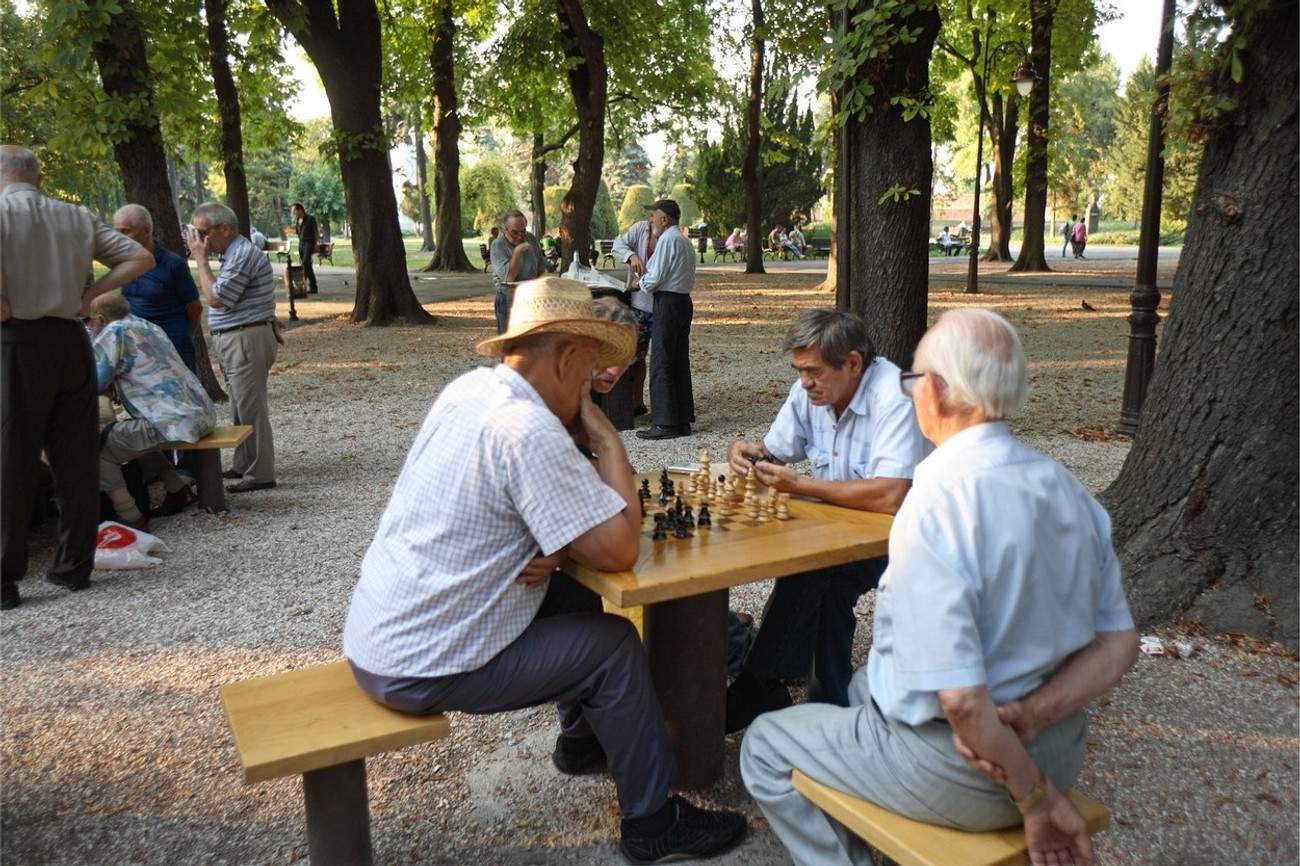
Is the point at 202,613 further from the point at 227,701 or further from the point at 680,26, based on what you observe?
the point at 680,26

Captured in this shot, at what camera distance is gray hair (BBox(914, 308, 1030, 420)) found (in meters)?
2.06

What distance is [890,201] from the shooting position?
7.09 m

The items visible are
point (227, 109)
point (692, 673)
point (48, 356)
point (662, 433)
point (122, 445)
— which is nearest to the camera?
point (692, 673)

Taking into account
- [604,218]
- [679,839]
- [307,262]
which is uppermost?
[604,218]

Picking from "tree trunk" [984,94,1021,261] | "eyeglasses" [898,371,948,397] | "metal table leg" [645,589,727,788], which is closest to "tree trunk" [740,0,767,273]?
"tree trunk" [984,94,1021,261]

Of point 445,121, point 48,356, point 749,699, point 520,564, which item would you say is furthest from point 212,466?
point 445,121

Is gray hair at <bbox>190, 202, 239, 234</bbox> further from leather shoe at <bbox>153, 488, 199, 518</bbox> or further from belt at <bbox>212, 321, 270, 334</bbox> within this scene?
leather shoe at <bbox>153, 488, 199, 518</bbox>

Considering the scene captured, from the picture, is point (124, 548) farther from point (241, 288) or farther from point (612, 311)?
point (612, 311)

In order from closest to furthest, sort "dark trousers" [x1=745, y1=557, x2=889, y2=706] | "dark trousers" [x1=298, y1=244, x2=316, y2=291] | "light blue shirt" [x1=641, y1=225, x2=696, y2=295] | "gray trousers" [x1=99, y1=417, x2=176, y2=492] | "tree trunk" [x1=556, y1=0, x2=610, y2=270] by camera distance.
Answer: "dark trousers" [x1=745, y1=557, x2=889, y2=706]
"gray trousers" [x1=99, y1=417, x2=176, y2=492]
"light blue shirt" [x1=641, y1=225, x2=696, y2=295]
"tree trunk" [x1=556, y1=0, x2=610, y2=270]
"dark trousers" [x1=298, y1=244, x2=316, y2=291]

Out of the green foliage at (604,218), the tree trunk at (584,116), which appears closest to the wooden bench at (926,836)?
the tree trunk at (584,116)

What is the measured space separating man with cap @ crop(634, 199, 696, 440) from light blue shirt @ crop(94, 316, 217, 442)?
3616 mm

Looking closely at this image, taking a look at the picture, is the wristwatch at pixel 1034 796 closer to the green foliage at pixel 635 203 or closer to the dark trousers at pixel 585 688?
the dark trousers at pixel 585 688

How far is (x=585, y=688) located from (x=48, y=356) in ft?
11.7

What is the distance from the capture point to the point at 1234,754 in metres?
3.29
